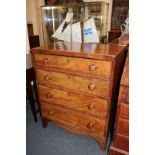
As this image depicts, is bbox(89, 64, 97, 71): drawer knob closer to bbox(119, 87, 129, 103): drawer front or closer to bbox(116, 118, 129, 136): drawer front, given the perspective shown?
bbox(119, 87, 129, 103): drawer front

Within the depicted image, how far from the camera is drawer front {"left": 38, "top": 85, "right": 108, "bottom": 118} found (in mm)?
1215

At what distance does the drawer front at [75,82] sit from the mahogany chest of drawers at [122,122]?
13cm

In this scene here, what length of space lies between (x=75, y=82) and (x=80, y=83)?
0.15 ft

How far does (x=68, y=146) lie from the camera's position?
1.49 m

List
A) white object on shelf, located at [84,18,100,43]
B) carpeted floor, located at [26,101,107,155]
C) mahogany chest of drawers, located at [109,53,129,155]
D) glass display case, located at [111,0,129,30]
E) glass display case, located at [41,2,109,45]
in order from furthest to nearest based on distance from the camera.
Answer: glass display case, located at [111,0,129,30] < glass display case, located at [41,2,109,45] < white object on shelf, located at [84,18,100,43] < carpeted floor, located at [26,101,107,155] < mahogany chest of drawers, located at [109,53,129,155]

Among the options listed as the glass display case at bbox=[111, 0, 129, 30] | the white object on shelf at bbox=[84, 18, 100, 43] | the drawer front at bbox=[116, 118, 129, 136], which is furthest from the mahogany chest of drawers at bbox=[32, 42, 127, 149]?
the glass display case at bbox=[111, 0, 129, 30]

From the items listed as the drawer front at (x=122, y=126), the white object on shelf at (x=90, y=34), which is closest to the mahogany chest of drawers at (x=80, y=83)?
the drawer front at (x=122, y=126)

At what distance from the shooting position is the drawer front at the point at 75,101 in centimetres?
122

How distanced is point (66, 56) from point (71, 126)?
69cm
